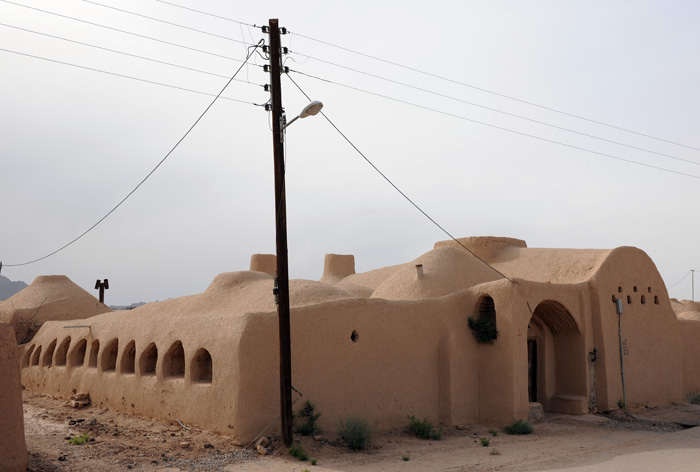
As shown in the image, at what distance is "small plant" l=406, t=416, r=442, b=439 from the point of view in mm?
13961

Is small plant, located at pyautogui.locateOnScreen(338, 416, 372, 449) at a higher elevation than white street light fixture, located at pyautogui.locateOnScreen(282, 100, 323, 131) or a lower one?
lower

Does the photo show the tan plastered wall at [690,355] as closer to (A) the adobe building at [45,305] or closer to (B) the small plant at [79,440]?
(B) the small plant at [79,440]

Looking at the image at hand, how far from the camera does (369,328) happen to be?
46.3 ft

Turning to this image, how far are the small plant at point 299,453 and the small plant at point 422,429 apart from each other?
11.1 ft

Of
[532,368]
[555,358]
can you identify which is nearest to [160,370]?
[532,368]

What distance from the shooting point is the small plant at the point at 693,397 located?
68.2 feet

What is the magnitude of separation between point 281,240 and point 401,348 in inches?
180

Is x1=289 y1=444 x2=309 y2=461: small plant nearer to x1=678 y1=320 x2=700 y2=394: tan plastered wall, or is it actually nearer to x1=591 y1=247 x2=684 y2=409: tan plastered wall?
x1=591 y1=247 x2=684 y2=409: tan plastered wall

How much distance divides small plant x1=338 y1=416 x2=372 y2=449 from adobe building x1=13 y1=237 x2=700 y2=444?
617 millimetres

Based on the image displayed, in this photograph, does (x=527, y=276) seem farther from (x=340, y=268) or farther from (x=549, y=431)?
(x=340, y=268)

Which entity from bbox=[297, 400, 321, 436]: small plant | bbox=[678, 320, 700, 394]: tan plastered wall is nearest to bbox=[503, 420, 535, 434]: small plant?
bbox=[297, 400, 321, 436]: small plant


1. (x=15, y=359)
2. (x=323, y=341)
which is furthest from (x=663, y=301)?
(x=15, y=359)

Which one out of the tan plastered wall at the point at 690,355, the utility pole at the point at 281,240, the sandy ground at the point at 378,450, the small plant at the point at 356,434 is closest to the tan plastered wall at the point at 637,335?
the tan plastered wall at the point at 690,355

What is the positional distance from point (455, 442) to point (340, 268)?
62.1 feet
